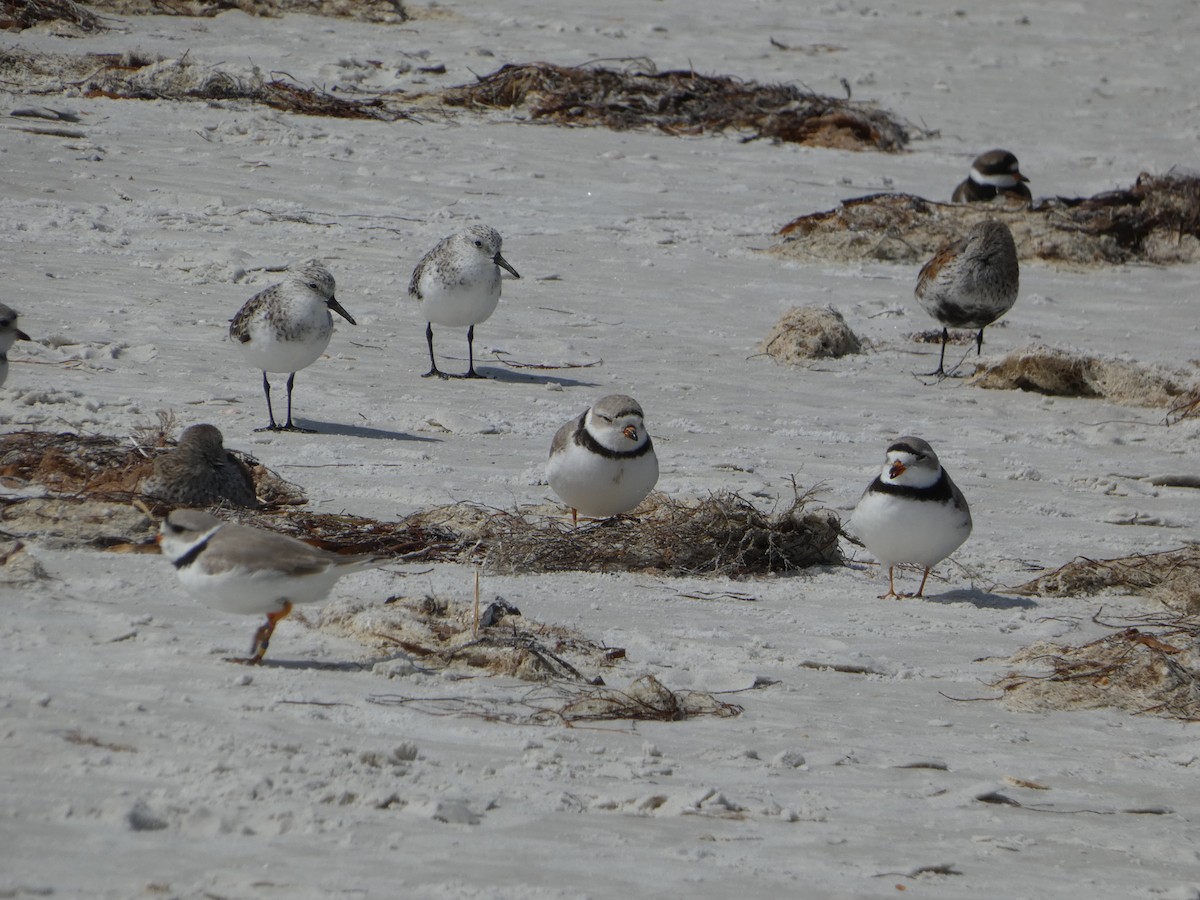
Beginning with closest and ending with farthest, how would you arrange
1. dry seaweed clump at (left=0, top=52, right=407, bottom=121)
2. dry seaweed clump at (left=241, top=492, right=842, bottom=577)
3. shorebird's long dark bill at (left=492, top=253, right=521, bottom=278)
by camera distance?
dry seaweed clump at (left=241, top=492, right=842, bottom=577)
shorebird's long dark bill at (left=492, top=253, right=521, bottom=278)
dry seaweed clump at (left=0, top=52, right=407, bottom=121)

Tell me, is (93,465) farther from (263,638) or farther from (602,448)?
(263,638)

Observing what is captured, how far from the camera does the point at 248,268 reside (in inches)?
495

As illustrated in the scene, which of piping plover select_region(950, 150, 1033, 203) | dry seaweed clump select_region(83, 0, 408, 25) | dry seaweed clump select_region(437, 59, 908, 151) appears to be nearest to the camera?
piping plover select_region(950, 150, 1033, 203)

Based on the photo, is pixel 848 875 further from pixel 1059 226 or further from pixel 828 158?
pixel 828 158

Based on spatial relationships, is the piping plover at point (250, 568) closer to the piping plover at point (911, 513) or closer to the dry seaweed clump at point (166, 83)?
the piping plover at point (911, 513)

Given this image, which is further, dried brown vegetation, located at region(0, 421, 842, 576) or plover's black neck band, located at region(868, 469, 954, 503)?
plover's black neck band, located at region(868, 469, 954, 503)

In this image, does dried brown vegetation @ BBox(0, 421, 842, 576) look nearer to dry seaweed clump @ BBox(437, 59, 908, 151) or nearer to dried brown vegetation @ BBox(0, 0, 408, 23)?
dry seaweed clump @ BBox(437, 59, 908, 151)

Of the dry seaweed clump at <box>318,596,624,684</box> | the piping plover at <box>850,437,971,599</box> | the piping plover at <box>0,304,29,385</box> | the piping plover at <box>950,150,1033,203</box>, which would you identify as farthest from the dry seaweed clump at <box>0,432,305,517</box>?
the piping plover at <box>950,150,1033,203</box>

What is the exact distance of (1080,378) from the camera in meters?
12.0

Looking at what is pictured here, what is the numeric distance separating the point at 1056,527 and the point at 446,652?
14.3ft

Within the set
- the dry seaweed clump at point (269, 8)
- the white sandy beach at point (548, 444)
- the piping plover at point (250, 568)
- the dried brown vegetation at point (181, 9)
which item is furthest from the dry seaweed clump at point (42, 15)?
the piping plover at point (250, 568)

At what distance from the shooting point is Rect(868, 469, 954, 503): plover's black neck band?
7609 millimetres

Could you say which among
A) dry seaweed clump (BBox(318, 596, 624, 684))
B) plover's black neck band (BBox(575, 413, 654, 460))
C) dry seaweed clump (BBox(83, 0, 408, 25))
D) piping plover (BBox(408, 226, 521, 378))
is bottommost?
dry seaweed clump (BBox(318, 596, 624, 684))

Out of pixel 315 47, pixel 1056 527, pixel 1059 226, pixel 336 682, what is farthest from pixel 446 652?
pixel 315 47
